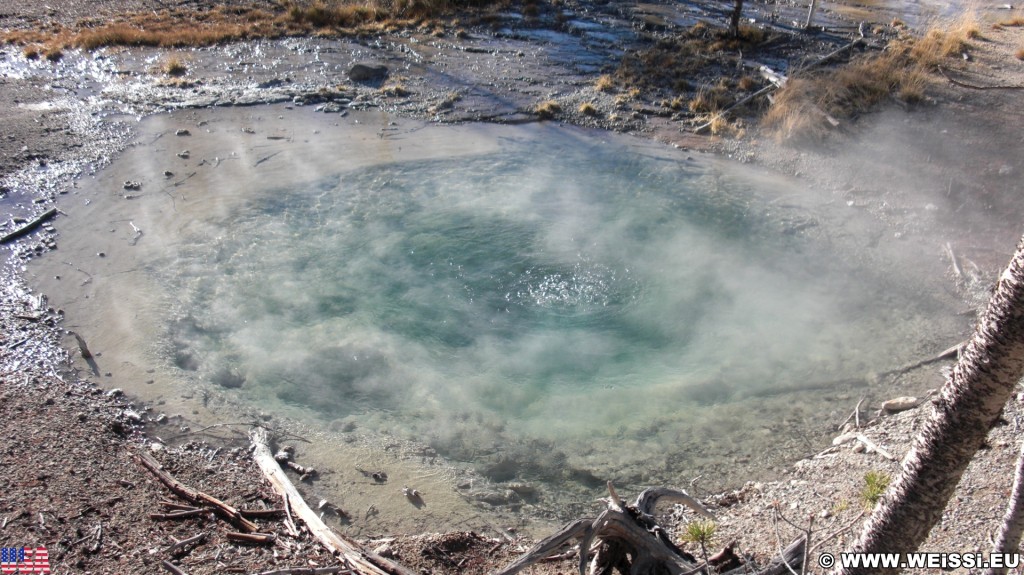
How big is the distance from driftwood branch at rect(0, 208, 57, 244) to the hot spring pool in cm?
30

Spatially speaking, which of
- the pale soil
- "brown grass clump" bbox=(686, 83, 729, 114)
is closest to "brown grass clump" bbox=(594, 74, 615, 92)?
"brown grass clump" bbox=(686, 83, 729, 114)

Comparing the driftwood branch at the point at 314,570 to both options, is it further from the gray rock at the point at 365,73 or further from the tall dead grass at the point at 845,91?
the gray rock at the point at 365,73

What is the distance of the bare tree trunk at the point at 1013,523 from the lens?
7.30 ft

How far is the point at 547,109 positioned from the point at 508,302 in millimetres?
5378

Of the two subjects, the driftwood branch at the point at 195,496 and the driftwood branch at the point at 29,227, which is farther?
the driftwood branch at the point at 29,227

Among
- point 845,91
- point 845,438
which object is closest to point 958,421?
point 845,438

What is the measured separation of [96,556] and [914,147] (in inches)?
411

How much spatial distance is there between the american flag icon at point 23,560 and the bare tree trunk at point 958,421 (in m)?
4.31

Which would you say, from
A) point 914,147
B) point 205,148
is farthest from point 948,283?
point 205,148

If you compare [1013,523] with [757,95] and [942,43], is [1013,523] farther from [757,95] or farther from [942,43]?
[942,43]

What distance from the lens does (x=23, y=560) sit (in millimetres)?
4109

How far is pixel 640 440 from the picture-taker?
5.73 metres

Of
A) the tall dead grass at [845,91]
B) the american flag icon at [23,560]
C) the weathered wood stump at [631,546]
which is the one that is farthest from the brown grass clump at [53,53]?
the weathered wood stump at [631,546]

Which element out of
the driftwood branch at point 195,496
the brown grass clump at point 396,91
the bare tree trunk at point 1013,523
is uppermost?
the bare tree trunk at point 1013,523
